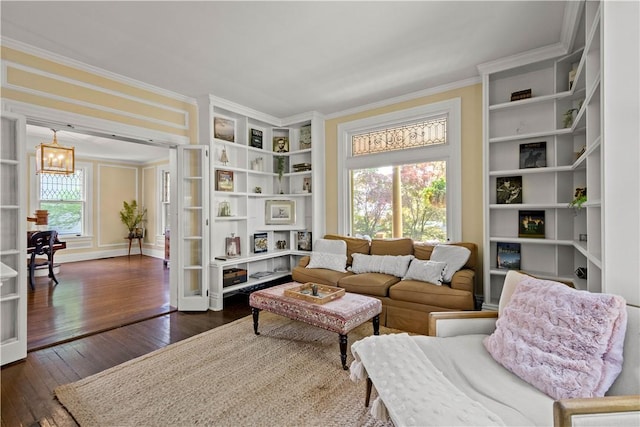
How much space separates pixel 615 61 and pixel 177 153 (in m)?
4.10

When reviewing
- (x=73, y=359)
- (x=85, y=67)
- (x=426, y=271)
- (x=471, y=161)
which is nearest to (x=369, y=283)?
(x=426, y=271)

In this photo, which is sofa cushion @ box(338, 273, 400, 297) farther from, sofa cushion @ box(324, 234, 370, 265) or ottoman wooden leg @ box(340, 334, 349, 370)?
ottoman wooden leg @ box(340, 334, 349, 370)

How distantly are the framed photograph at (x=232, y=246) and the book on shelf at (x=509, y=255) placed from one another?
11.0 ft

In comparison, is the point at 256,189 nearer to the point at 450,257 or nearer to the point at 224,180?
the point at 224,180

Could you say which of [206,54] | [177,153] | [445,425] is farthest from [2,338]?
[445,425]

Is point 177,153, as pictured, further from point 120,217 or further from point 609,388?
point 120,217

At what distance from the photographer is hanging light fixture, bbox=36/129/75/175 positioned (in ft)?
14.0

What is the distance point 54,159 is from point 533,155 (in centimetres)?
618

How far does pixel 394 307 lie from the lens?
3.19m

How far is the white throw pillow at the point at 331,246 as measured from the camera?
4.10m

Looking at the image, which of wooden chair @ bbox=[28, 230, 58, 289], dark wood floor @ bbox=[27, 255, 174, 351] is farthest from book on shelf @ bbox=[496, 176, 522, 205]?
wooden chair @ bbox=[28, 230, 58, 289]

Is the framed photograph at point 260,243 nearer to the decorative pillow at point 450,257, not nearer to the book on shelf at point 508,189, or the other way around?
the decorative pillow at point 450,257

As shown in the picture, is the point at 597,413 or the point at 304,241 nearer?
the point at 597,413

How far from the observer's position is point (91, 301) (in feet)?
13.6
